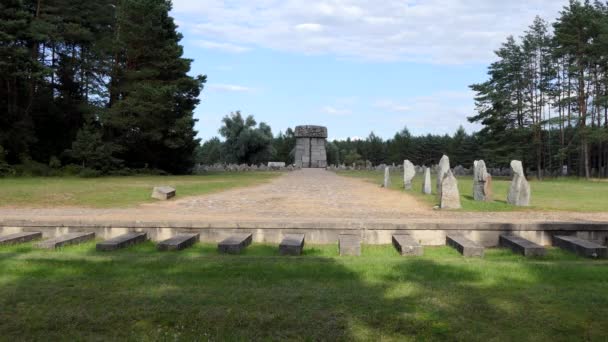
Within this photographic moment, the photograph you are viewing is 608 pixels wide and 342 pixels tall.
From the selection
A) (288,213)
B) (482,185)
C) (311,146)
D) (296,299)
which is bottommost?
(296,299)

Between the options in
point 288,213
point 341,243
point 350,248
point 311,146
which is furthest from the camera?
point 311,146

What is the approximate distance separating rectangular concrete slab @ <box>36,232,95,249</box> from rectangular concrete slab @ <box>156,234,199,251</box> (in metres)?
1.64

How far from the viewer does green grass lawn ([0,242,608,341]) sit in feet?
13.3

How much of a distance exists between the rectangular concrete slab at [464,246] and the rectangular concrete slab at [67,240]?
648cm

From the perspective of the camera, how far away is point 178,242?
7.60 metres

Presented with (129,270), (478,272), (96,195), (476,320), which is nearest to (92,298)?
(129,270)

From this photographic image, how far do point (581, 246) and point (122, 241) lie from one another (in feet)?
24.1

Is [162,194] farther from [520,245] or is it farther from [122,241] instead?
[520,245]

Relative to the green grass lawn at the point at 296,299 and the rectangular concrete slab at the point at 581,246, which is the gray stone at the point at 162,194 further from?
the rectangular concrete slab at the point at 581,246

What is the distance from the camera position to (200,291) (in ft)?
16.1

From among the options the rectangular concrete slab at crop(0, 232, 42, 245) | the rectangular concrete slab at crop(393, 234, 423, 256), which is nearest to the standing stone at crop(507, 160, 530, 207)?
the rectangular concrete slab at crop(393, 234, 423, 256)

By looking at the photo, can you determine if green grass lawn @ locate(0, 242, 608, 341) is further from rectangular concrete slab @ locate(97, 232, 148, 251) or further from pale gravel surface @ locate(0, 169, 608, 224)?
pale gravel surface @ locate(0, 169, 608, 224)

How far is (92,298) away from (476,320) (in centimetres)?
375

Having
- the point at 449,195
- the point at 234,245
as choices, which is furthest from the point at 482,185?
the point at 234,245
